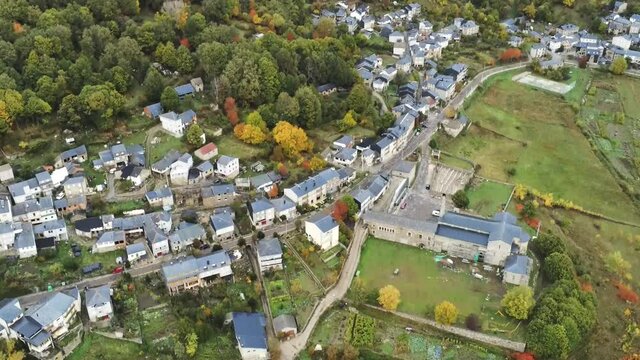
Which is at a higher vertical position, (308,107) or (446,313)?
(308,107)

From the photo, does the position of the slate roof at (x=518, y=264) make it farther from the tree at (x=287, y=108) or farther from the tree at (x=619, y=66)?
the tree at (x=619, y=66)

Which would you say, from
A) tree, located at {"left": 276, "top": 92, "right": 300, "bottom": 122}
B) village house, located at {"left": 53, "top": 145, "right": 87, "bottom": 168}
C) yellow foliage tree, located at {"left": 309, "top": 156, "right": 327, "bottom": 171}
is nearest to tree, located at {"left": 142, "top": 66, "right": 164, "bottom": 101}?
village house, located at {"left": 53, "top": 145, "right": 87, "bottom": 168}

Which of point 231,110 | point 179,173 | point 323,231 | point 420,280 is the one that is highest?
point 231,110

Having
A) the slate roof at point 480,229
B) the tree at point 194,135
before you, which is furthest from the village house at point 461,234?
the tree at point 194,135

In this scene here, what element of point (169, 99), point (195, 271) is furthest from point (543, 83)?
point (195, 271)

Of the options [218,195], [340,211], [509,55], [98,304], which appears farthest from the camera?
[509,55]

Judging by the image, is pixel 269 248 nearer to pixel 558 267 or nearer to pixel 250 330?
pixel 250 330

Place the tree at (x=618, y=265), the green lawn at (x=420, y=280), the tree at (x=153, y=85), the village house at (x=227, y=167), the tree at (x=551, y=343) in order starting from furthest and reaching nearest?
the tree at (x=153, y=85) < the village house at (x=227, y=167) < the tree at (x=618, y=265) < the green lawn at (x=420, y=280) < the tree at (x=551, y=343)

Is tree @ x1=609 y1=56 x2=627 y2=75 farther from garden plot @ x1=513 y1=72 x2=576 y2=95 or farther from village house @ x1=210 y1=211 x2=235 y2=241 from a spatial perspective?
village house @ x1=210 y1=211 x2=235 y2=241
